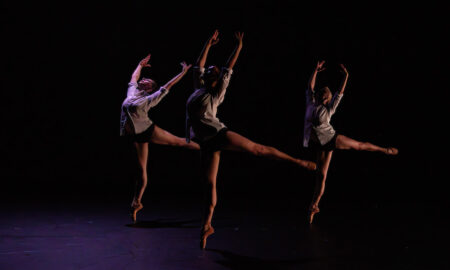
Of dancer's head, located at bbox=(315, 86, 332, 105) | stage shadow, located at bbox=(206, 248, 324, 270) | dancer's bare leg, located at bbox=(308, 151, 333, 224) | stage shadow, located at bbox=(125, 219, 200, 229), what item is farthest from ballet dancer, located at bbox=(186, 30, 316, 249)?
dancer's head, located at bbox=(315, 86, 332, 105)

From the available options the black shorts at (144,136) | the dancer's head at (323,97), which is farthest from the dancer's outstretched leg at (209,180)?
the dancer's head at (323,97)

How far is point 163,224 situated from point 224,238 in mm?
880

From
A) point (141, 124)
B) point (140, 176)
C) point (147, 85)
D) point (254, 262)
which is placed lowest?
point (254, 262)

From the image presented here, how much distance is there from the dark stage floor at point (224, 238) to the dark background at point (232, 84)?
149cm

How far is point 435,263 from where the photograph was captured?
3.04 meters

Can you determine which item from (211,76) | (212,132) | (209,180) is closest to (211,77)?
(211,76)

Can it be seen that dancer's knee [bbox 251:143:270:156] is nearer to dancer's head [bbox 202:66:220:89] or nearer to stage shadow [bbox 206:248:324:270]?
A: dancer's head [bbox 202:66:220:89]

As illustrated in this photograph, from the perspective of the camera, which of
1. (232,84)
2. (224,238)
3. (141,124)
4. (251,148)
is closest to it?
(251,148)

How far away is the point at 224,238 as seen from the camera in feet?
12.4

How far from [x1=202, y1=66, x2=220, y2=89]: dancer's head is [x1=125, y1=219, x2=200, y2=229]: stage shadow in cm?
171

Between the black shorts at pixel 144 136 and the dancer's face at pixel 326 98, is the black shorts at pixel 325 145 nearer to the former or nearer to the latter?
the dancer's face at pixel 326 98

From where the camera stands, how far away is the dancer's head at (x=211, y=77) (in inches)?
131

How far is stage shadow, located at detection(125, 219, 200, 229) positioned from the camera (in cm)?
426

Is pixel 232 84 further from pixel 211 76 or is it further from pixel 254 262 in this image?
pixel 254 262
